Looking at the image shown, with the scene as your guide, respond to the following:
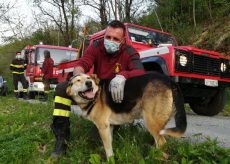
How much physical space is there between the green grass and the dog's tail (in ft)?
0.59

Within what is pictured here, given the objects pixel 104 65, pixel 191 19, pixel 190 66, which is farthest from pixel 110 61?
pixel 191 19

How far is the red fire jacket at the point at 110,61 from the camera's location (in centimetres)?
412

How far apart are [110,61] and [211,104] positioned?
5019mm

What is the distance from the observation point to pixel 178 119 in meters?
3.49

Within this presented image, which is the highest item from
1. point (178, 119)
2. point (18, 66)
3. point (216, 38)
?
point (216, 38)

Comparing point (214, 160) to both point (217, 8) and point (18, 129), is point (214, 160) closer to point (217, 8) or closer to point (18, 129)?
point (18, 129)

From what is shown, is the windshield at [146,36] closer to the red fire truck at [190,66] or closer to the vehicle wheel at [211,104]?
the red fire truck at [190,66]

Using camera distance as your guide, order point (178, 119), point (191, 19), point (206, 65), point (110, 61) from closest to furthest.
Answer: point (178, 119) → point (110, 61) → point (206, 65) → point (191, 19)

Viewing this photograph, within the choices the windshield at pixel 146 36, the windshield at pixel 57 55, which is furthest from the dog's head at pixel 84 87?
the windshield at pixel 57 55

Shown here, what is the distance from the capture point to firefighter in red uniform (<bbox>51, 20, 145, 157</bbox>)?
401 centimetres

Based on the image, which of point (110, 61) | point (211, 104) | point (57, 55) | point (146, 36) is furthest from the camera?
point (57, 55)

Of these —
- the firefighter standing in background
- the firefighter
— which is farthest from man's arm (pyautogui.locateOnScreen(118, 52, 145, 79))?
the firefighter

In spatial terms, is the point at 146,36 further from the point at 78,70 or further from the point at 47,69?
the point at 47,69

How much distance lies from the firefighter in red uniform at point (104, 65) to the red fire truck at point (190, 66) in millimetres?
3055
